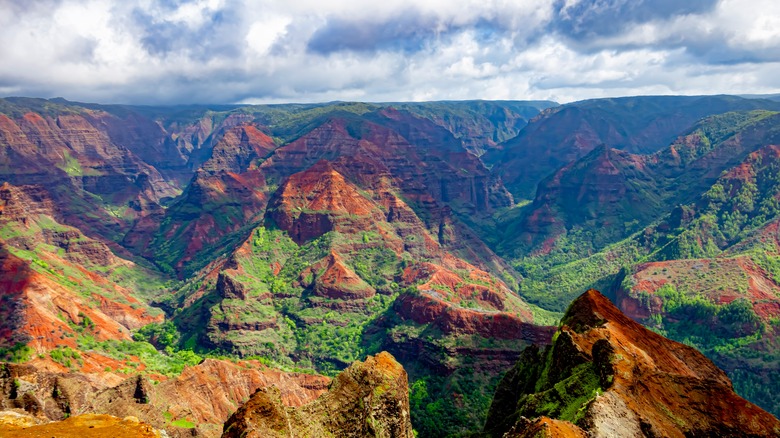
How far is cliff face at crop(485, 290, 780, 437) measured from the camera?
37250 mm

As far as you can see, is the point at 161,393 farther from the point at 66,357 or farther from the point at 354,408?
the point at 354,408

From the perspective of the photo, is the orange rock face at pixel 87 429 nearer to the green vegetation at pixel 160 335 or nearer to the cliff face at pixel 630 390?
the cliff face at pixel 630 390

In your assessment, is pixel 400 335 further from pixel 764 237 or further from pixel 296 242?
pixel 764 237

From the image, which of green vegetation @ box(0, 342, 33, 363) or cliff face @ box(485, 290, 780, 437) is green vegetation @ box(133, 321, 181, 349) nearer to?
green vegetation @ box(0, 342, 33, 363)

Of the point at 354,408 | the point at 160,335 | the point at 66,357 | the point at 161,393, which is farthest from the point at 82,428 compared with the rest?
the point at 160,335

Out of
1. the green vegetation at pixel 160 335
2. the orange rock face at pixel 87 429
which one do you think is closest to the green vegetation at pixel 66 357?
the green vegetation at pixel 160 335

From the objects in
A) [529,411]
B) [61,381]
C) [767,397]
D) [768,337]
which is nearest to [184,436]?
[61,381]

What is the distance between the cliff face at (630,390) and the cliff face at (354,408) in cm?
991

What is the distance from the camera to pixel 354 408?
41.6 m

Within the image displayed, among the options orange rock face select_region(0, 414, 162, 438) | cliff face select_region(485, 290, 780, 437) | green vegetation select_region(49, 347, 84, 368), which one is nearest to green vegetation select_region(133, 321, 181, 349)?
green vegetation select_region(49, 347, 84, 368)

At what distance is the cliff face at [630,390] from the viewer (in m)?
37.2

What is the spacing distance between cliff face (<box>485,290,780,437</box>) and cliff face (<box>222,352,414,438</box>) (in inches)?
390

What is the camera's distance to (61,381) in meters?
61.0

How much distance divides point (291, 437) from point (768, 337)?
468 feet
